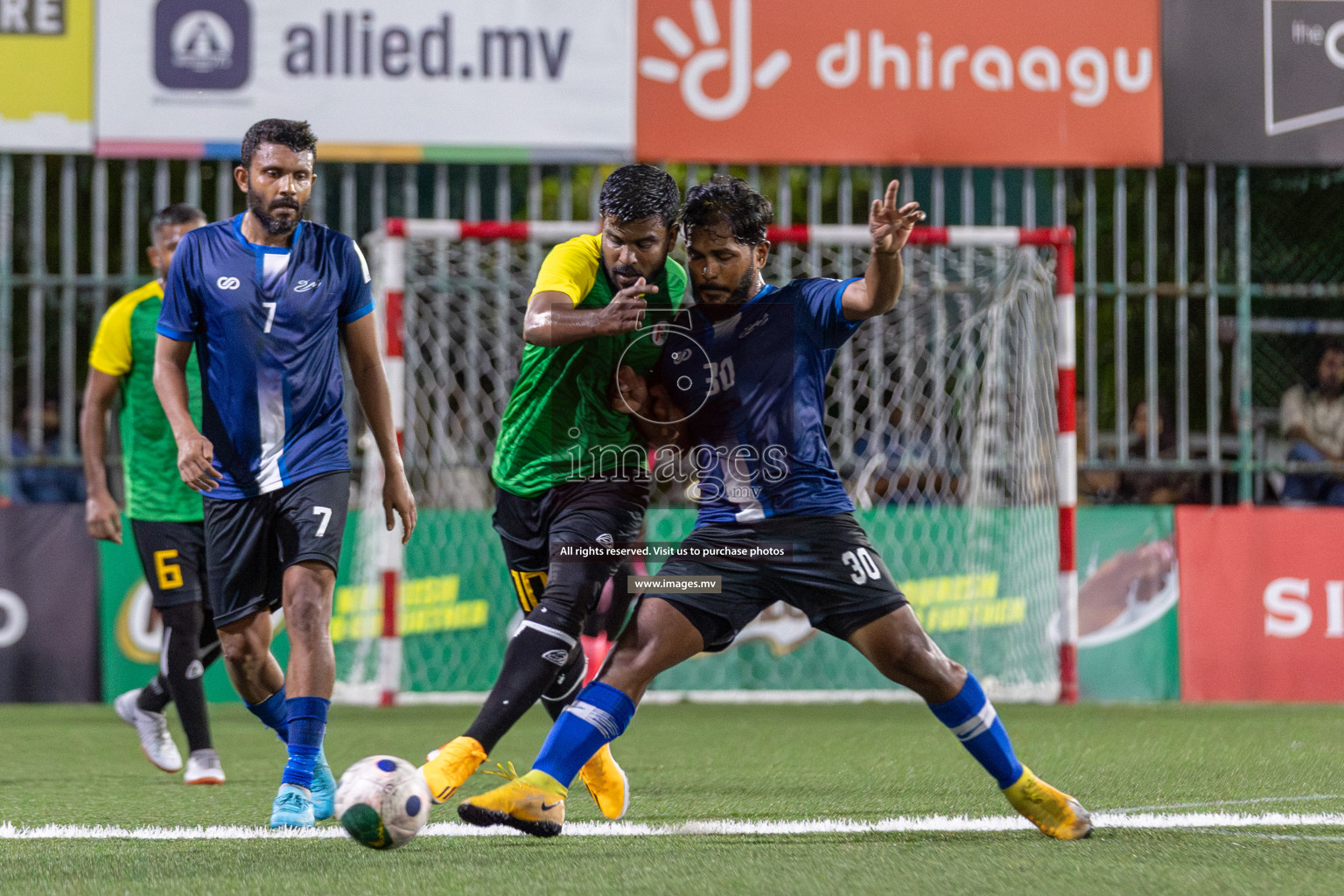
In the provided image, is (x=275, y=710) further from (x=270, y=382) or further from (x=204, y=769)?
(x=270, y=382)

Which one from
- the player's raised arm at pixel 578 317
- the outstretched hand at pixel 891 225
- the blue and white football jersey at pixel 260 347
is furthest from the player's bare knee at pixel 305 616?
the outstretched hand at pixel 891 225

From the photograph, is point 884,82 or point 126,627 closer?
point 126,627

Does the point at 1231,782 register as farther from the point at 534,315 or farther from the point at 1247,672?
the point at 1247,672

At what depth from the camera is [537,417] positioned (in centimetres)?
447

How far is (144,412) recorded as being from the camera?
19.3ft

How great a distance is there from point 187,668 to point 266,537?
4.51ft

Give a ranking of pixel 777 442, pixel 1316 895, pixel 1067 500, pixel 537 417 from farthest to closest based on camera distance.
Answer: pixel 1067 500 → pixel 537 417 → pixel 777 442 → pixel 1316 895

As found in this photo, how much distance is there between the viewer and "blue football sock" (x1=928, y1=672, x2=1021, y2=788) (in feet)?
13.0

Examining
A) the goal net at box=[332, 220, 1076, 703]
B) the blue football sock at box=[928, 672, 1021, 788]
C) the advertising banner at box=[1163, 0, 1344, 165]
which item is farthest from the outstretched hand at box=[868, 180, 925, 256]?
the advertising banner at box=[1163, 0, 1344, 165]

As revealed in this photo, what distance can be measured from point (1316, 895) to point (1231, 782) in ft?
6.93

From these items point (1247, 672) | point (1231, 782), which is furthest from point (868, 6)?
point (1231, 782)

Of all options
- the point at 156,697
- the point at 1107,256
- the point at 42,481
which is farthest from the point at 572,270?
the point at 1107,256

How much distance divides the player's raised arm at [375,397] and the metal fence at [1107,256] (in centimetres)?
539

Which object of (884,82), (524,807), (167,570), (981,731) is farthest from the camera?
(884,82)
